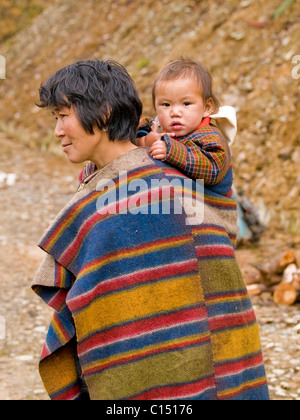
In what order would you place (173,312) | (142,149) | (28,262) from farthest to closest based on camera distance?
1. (28,262)
2. (142,149)
3. (173,312)

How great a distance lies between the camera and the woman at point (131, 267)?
1.94m

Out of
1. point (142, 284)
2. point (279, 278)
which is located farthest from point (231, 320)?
point (279, 278)

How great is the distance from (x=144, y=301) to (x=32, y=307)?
2912mm

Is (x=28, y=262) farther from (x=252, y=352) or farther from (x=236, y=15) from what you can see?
(x=236, y=15)

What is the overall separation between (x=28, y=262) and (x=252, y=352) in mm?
3660

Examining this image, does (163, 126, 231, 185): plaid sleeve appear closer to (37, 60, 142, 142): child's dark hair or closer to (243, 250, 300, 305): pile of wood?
(37, 60, 142, 142): child's dark hair

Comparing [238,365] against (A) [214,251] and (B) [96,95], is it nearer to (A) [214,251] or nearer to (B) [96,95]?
(A) [214,251]

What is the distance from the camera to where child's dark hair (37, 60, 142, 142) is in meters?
2.00

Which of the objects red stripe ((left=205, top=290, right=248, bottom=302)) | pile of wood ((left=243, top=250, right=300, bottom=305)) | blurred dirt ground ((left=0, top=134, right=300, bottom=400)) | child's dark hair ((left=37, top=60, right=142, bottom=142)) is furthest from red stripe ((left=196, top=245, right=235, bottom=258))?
pile of wood ((left=243, top=250, right=300, bottom=305))

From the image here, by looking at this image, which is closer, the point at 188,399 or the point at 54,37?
the point at 188,399

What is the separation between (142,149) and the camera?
6.85 feet

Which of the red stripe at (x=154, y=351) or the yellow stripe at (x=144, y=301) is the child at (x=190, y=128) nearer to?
the yellow stripe at (x=144, y=301)

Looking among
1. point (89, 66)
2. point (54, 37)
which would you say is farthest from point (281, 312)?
point (54, 37)

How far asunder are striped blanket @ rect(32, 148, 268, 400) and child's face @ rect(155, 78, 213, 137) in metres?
0.20
